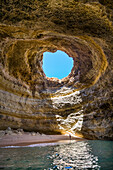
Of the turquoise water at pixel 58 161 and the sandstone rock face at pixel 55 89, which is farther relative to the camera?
the sandstone rock face at pixel 55 89

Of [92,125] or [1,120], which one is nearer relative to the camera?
[1,120]

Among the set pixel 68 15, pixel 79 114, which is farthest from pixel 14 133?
pixel 68 15

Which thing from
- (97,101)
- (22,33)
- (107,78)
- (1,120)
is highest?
(22,33)

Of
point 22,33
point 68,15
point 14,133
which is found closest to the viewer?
point 68,15

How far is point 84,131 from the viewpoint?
14.2m

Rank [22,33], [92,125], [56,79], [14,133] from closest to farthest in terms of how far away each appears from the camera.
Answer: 1. [22,33]
2. [14,133]
3. [92,125]
4. [56,79]

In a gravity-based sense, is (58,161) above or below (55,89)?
below

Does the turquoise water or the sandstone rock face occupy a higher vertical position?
the sandstone rock face

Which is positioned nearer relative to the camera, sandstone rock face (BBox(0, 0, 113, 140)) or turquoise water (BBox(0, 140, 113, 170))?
turquoise water (BBox(0, 140, 113, 170))

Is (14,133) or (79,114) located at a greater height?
(79,114)

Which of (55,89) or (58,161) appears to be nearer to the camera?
(58,161)

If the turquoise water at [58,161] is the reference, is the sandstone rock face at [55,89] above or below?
above

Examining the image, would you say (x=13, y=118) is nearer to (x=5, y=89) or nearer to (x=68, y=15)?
(x=5, y=89)

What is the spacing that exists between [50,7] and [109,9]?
2266 millimetres
